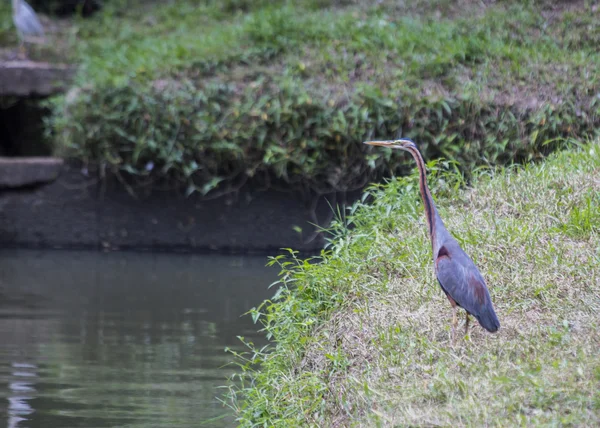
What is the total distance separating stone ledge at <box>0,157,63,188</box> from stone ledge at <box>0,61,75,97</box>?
3.41 ft

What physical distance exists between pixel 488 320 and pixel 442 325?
400 millimetres

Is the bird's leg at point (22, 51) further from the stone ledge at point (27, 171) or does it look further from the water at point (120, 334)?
the water at point (120, 334)

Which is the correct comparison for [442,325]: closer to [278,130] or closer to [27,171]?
[278,130]

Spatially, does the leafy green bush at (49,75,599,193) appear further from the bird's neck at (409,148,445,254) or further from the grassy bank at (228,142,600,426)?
the bird's neck at (409,148,445,254)

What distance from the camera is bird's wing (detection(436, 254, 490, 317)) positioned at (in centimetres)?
307

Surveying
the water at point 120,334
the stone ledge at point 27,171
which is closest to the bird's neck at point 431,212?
the water at point 120,334

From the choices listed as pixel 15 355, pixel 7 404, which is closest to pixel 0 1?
pixel 15 355

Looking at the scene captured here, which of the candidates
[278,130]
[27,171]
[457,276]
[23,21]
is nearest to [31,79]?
[23,21]

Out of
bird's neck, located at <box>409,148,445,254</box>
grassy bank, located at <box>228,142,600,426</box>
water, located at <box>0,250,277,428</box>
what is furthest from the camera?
water, located at <box>0,250,277,428</box>

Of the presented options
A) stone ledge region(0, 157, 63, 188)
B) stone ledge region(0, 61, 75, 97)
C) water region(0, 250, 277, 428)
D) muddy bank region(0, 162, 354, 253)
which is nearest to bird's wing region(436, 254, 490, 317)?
water region(0, 250, 277, 428)

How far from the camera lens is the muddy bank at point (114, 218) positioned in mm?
7891

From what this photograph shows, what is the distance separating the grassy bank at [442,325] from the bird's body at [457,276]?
149mm

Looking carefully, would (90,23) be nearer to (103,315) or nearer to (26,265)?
(26,265)

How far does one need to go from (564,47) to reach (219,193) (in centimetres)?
365
